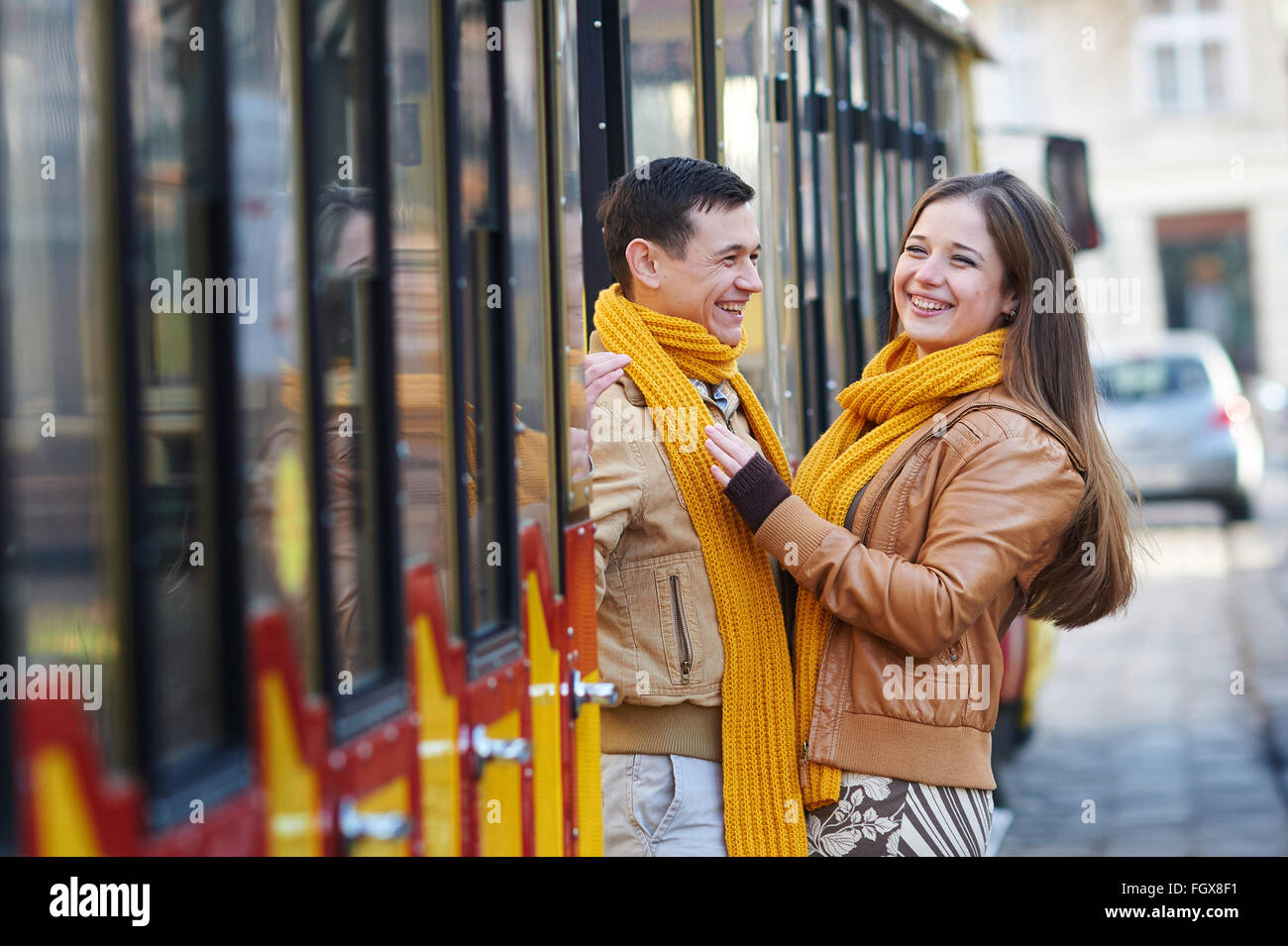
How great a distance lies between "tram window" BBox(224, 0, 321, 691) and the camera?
51.3 inches

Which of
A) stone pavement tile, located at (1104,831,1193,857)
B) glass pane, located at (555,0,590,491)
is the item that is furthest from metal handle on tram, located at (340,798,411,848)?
stone pavement tile, located at (1104,831,1193,857)

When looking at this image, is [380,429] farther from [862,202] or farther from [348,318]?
[862,202]

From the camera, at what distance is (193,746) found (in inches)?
49.8

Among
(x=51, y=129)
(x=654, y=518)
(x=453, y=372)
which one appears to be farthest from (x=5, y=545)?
(x=654, y=518)

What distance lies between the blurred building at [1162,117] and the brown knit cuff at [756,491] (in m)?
24.9

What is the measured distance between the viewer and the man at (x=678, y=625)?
2393 millimetres

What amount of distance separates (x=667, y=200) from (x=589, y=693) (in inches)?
34.0

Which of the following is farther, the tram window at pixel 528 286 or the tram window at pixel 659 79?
the tram window at pixel 659 79

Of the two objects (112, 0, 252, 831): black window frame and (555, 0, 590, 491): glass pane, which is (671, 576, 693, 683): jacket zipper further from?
(112, 0, 252, 831): black window frame

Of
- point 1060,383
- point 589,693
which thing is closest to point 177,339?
point 589,693

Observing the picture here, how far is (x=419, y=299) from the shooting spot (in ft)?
5.40

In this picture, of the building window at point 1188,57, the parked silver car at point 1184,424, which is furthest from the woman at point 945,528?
the building window at point 1188,57

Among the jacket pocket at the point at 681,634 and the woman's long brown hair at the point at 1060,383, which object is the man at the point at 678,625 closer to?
the jacket pocket at the point at 681,634
